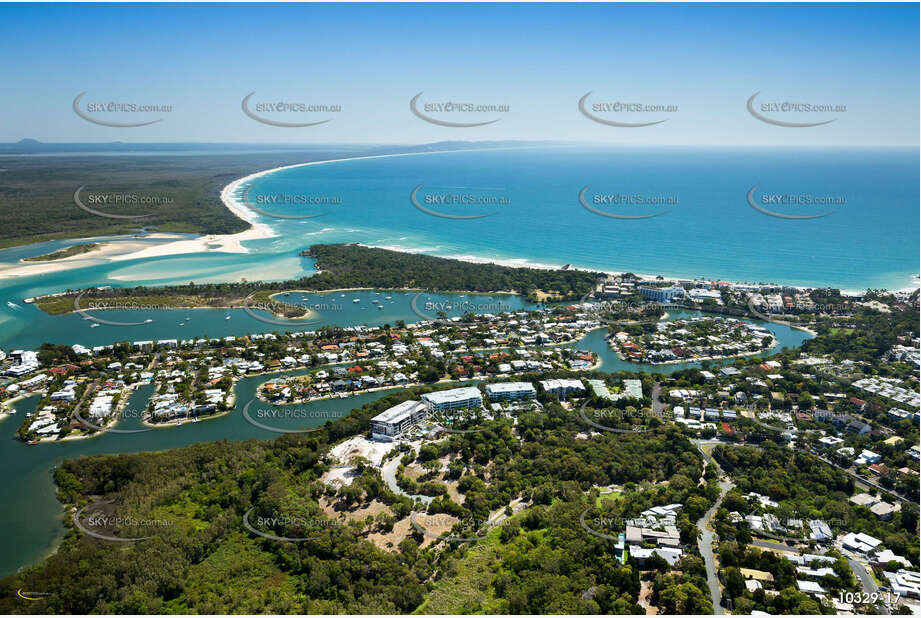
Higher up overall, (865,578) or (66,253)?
(865,578)

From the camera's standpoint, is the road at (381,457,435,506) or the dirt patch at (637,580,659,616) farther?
the road at (381,457,435,506)

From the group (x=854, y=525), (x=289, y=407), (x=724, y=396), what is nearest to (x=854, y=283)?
(x=724, y=396)

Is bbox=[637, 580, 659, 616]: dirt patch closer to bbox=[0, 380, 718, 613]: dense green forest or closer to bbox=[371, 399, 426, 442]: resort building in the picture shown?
bbox=[0, 380, 718, 613]: dense green forest

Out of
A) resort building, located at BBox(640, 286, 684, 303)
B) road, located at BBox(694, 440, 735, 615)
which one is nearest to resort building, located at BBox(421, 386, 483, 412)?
→ road, located at BBox(694, 440, 735, 615)

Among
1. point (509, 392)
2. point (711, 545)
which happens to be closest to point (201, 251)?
point (509, 392)

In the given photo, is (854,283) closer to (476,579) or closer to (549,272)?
(549,272)

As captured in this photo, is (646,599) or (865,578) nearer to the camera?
(646,599)

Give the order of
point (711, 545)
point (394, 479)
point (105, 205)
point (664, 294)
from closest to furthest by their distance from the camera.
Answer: point (711, 545) → point (394, 479) → point (664, 294) → point (105, 205)

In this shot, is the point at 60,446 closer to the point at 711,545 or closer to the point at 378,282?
the point at 711,545
